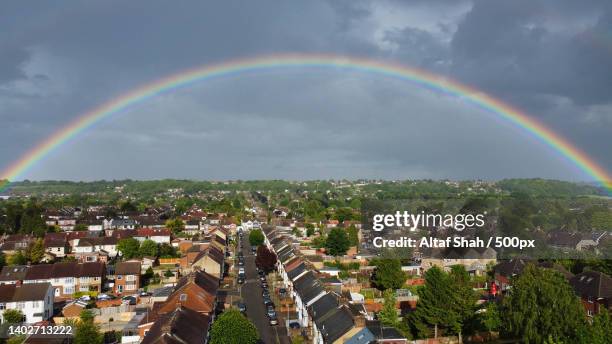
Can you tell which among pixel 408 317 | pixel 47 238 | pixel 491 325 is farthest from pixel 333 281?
pixel 47 238

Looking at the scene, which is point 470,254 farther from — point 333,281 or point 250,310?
point 250,310

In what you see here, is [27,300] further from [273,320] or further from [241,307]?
[273,320]

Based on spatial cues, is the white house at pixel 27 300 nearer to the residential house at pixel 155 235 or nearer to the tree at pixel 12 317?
the tree at pixel 12 317

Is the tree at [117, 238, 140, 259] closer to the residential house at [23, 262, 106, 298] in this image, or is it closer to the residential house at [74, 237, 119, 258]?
the residential house at [74, 237, 119, 258]

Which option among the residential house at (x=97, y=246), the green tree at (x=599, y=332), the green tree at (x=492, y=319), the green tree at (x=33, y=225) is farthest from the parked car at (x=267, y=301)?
the green tree at (x=33, y=225)

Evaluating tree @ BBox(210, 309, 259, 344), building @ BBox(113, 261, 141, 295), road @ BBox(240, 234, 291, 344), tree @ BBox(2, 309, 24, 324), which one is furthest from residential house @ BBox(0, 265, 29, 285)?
tree @ BBox(210, 309, 259, 344)

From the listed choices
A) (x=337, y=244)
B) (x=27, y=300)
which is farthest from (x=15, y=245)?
(x=337, y=244)

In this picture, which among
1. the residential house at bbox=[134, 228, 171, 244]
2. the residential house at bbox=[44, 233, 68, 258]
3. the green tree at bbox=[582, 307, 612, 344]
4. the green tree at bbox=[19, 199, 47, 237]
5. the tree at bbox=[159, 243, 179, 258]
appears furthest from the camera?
the residential house at bbox=[134, 228, 171, 244]
